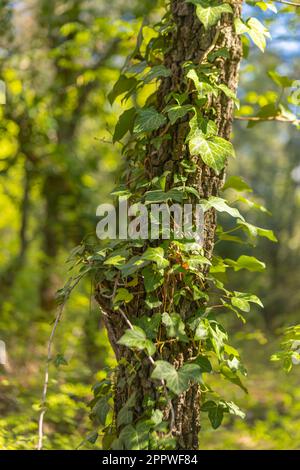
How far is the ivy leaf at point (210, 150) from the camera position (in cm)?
143

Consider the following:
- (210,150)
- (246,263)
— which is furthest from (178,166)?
(246,263)

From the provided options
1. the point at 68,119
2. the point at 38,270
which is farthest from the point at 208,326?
the point at 38,270

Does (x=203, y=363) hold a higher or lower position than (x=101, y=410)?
higher

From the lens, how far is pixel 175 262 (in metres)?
1.49

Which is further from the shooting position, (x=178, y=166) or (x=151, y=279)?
(x=178, y=166)

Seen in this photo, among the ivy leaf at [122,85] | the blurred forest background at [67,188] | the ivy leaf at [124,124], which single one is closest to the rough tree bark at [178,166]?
the ivy leaf at [124,124]

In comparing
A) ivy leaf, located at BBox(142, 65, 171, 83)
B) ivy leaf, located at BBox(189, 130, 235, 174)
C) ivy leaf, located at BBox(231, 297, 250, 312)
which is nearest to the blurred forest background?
ivy leaf, located at BBox(142, 65, 171, 83)

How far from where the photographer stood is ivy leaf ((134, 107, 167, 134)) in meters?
1.52

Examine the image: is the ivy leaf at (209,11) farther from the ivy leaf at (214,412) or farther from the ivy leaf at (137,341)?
the ivy leaf at (214,412)

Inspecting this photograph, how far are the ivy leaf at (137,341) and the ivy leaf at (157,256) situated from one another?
0.18 meters

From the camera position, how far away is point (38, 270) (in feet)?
20.8

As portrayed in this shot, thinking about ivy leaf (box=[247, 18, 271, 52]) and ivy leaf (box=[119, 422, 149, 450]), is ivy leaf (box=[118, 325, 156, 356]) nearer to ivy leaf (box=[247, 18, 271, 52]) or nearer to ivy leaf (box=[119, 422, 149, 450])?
ivy leaf (box=[119, 422, 149, 450])

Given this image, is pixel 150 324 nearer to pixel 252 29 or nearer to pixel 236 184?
pixel 236 184

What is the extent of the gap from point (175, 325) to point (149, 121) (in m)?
0.58
